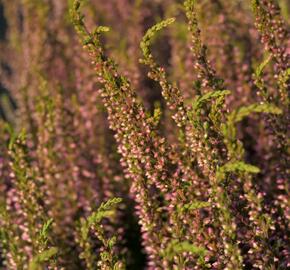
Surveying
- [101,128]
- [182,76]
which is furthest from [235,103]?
[101,128]

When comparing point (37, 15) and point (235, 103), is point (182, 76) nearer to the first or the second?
point (235, 103)

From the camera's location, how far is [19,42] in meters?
7.20

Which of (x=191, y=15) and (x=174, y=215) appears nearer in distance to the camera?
(x=174, y=215)

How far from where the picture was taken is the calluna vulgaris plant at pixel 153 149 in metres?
2.78

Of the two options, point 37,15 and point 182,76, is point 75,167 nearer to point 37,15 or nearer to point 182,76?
point 182,76

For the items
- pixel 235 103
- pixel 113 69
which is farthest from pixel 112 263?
pixel 235 103

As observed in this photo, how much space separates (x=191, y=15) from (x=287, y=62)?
23.5 inches

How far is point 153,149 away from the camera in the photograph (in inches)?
115

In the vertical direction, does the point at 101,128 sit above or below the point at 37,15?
below

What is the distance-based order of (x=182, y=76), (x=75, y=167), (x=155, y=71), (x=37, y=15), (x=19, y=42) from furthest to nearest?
(x=19, y=42)
(x=37, y=15)
(x=182, y=76)
(x=75, y=167)
(x=155, y=71)

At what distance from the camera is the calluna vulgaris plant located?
9.11 ft

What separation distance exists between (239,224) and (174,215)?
41 cm

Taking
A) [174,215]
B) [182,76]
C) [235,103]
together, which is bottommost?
[174,215]

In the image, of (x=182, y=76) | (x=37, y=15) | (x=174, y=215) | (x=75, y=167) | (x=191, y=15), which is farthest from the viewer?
(x=37, y=15)
